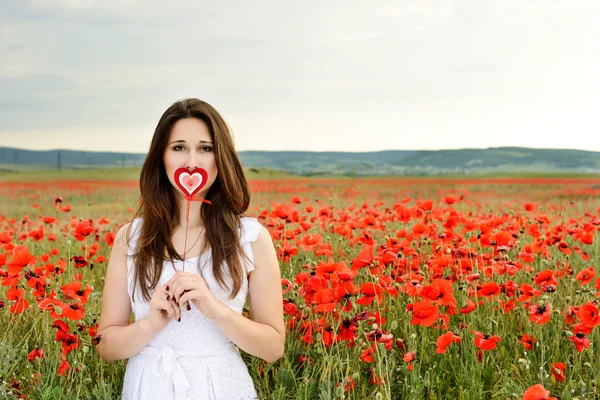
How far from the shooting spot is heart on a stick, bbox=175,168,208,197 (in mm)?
2232

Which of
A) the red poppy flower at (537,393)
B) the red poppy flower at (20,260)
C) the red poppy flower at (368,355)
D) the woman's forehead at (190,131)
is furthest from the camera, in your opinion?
the red poppy flower at (20,260)

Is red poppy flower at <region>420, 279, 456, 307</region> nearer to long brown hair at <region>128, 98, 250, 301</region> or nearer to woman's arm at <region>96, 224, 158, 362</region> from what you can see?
long brown hair at <region>128, 98, 250, 301</region>

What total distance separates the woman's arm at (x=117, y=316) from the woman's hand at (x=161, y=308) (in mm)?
123

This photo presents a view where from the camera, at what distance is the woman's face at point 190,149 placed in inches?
91.5

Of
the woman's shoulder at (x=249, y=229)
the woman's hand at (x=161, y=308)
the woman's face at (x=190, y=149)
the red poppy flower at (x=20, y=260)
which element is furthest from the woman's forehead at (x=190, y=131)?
the red poppy flower at (x=20, y=260)

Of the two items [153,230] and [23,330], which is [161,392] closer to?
[153,230]

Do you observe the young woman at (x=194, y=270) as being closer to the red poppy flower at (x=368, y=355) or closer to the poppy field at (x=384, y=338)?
the poppy field at (x=384, y=338)

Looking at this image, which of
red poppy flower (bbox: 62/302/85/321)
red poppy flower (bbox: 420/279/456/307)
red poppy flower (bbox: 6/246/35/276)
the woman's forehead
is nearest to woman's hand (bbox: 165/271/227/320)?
the woman's forehead

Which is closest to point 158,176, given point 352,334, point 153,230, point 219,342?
point 153,230

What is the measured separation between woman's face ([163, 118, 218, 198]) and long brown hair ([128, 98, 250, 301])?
2 cm

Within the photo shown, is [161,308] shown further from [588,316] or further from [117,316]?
[588,316]

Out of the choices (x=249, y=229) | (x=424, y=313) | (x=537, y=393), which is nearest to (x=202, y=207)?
(x=249, y=229)

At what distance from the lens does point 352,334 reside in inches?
100

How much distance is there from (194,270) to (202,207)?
250 millimetres
